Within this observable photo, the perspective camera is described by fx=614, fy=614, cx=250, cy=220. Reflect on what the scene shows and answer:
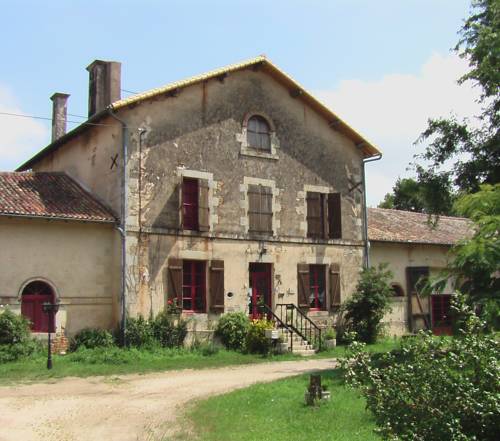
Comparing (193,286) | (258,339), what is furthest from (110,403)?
(193,286)

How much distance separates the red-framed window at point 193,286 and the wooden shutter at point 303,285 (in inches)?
140

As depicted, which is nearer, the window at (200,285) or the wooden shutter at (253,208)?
the window at (200,285)

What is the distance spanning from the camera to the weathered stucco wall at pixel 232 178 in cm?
1750

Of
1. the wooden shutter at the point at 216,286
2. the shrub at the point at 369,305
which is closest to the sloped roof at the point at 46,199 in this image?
the wooden shutter at the point at 216,286

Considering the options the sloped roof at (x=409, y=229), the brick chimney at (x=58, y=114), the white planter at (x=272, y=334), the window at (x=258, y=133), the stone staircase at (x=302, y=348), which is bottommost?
the stone staircase at (x=302, y=348)

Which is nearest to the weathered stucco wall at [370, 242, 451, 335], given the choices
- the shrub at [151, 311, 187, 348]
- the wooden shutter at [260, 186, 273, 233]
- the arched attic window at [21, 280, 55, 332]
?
the wooden shutter at [260, 186, 273, 233]

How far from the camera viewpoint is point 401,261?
23984mm

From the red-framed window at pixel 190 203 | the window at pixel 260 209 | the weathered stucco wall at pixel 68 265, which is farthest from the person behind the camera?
the window at pixel 260 209

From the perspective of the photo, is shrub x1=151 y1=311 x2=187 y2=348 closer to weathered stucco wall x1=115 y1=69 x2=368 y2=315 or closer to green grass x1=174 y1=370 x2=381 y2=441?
weathered stucco wall x1=115 y1=69 x2=368 y2=315

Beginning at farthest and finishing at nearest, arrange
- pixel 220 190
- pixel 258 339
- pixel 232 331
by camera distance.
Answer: pixel 220 190 < pixel 232 331 < pixel 258 339

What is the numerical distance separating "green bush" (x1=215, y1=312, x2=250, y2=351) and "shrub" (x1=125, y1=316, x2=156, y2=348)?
7.57 feet

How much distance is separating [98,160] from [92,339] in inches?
216

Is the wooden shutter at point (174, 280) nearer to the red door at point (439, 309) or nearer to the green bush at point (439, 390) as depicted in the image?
the red door at point (439, 309)

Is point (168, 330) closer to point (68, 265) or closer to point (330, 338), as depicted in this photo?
point (68, 265)
